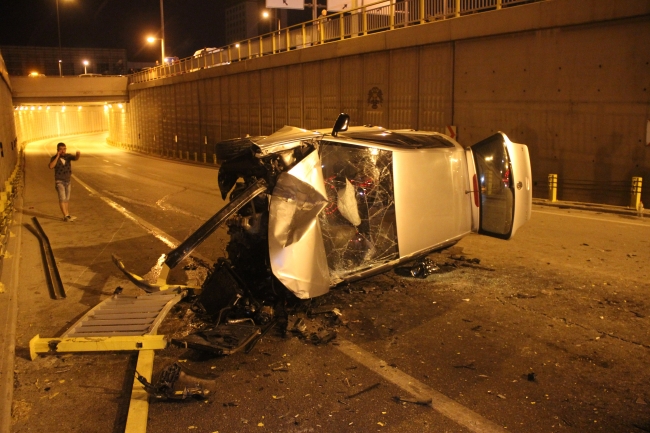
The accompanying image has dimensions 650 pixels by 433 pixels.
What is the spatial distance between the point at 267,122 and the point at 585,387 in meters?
27.2

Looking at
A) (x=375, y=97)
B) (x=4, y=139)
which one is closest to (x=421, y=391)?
(x=4, y=139)

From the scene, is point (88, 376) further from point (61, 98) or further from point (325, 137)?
point (61, 98)

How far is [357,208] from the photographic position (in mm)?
6047

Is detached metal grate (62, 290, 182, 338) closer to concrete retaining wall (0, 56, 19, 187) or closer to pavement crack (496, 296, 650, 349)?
pavement crack (496, 296, 650, 349)

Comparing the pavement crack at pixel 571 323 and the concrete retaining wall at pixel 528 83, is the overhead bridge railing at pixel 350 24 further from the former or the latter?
the pavement crack at pixel 571 323

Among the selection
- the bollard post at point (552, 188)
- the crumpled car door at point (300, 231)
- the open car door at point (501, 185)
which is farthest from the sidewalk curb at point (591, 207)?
the crumpled car door at point (300, 231)

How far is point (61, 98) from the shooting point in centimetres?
4694

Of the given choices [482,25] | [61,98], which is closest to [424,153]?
[482,25]

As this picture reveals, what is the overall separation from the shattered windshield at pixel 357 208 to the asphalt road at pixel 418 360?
61 cm

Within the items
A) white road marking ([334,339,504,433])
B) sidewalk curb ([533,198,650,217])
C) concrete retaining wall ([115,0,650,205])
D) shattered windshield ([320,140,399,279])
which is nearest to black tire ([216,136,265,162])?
shattered windshield ([320,140,399,279])

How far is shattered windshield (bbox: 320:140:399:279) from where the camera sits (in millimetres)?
5871

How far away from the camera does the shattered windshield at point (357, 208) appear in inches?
231

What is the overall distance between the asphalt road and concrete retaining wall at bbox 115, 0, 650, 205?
20.4 feet

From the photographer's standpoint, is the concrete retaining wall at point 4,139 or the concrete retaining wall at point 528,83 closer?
the concrete retaining wall at point 528,83
